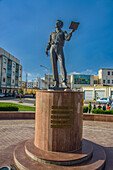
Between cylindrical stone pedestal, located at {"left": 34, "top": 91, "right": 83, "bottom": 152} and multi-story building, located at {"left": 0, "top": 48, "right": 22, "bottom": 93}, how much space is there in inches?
1544

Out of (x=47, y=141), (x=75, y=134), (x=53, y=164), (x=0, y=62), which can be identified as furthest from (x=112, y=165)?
(x=0, y=62)

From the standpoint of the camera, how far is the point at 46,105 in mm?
4035

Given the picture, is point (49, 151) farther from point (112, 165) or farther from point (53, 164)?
point (112, 165)

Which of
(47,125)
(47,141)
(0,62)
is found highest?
(0,62)

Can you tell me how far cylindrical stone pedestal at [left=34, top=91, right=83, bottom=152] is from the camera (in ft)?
12.8

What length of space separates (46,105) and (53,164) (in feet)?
5.19

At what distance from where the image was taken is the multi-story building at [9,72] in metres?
40.6

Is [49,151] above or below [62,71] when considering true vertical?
below

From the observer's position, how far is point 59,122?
154 inches

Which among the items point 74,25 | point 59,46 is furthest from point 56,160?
point 74,25

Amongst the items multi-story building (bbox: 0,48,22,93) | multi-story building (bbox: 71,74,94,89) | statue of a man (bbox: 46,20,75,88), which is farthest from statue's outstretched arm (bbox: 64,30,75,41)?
multi-story building (bbox: 71,74,94,89)

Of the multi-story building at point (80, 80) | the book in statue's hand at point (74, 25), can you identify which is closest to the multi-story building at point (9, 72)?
the multi-story building at point (80, 80)

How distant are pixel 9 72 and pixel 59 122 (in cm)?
4515

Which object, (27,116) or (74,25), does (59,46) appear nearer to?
(74,25)
